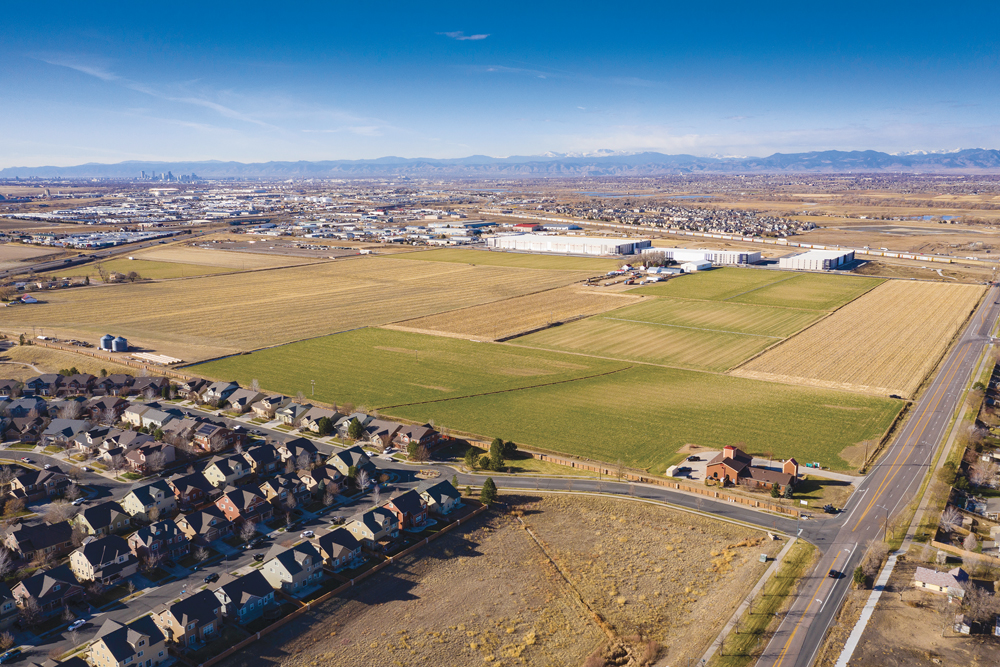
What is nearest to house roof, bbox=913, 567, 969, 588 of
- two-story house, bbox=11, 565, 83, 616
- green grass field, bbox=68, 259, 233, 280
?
two-story house, bbox=11, 565, 83, 616

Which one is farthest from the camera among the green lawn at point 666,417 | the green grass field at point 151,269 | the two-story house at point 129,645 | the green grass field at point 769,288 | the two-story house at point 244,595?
the green grass field at point 151,269

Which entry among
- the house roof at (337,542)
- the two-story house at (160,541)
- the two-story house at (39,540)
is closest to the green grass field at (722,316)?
the house roof at (337,542)

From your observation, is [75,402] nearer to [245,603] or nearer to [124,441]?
[124,441]

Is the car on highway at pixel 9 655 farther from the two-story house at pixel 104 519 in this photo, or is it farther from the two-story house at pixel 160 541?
the two-story house at pixel 104 519

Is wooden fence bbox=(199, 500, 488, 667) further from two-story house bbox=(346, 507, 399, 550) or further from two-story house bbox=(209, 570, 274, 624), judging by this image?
two-story house bbox=(346, 507, 399, 550)

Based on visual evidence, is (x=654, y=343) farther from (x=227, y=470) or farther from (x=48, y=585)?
(x=48, y=585)

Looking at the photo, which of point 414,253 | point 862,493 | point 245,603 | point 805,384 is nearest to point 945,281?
point 805,384
